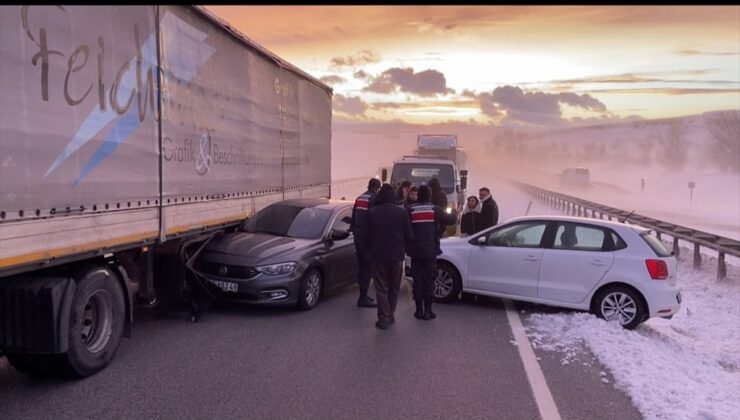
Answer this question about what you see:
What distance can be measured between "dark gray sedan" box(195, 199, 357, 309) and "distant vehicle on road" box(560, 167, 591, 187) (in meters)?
57.8

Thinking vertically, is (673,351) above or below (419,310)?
below

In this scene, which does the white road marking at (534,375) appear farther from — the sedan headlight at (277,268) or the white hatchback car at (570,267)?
the sedan headlight at (277,268)

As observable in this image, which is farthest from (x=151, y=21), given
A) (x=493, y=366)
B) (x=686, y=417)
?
(x=686, y=417)

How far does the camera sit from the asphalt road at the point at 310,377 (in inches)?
201

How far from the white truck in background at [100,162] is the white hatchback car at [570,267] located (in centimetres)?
382

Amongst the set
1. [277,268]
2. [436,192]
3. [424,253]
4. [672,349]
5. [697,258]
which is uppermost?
[436,192]

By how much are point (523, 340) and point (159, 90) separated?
5.25 meters

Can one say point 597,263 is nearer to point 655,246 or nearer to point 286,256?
point 655,246

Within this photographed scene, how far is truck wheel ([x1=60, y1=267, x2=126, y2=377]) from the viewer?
5.63 meters

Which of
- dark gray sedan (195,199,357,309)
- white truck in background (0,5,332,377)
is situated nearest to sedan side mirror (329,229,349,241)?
dark gray sedan (195,199,357,309)

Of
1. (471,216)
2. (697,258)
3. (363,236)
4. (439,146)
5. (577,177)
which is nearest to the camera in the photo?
(363,236)

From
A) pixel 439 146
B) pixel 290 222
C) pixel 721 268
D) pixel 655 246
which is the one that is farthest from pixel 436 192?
pixel 439 146

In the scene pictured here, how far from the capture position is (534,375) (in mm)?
6117

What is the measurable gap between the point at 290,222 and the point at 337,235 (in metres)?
0.80
